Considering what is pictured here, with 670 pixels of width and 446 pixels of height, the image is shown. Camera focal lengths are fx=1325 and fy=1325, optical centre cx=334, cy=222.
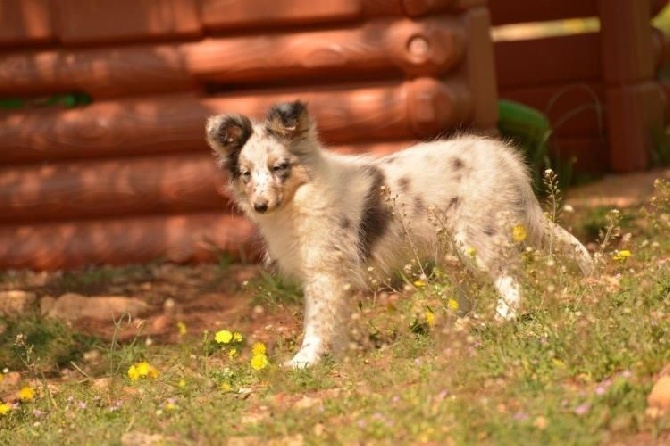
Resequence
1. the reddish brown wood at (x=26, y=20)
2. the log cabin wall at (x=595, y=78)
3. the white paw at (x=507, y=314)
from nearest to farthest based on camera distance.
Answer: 1. the white paw at (x=507, y=314)
2. the reddish brown wood at (x=26, y=20)
3. the log cabin wall at (x=595, y=78)

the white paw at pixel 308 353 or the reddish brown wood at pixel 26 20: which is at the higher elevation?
the reddish brown wood at pixel 26 20

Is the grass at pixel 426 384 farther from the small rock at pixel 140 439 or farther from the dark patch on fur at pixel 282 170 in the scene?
the dark patch on fur at pixel 282 170

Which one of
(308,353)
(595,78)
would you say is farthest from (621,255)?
(595,78)

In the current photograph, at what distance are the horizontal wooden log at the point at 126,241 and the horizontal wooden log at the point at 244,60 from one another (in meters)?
0.97

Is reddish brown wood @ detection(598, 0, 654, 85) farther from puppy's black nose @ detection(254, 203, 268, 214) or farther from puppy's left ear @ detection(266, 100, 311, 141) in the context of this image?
puppy's black nose @ detection(254, 203, 268, 214)

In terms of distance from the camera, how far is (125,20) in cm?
950

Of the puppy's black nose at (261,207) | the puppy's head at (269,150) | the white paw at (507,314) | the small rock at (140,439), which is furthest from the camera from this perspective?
the puppy's head at (269,150)

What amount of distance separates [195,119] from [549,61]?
411 centimetres

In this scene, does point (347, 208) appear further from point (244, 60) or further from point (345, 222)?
point (244, 60)

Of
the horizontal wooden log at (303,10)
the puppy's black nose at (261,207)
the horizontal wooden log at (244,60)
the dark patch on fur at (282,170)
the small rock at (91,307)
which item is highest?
the horizontal wooden log at (303,10)

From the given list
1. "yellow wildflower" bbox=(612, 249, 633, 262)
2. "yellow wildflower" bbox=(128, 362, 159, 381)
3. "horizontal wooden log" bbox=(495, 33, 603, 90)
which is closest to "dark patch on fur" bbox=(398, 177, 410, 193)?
"yellow wildflower" bbox=(612, 249, 633, 262)

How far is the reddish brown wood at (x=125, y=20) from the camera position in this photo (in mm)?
9391

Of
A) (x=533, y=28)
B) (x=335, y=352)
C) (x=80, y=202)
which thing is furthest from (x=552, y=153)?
(x=533, y=28)

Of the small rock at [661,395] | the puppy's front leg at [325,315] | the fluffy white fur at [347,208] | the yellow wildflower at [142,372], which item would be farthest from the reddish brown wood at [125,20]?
the small rock at [661,395]
